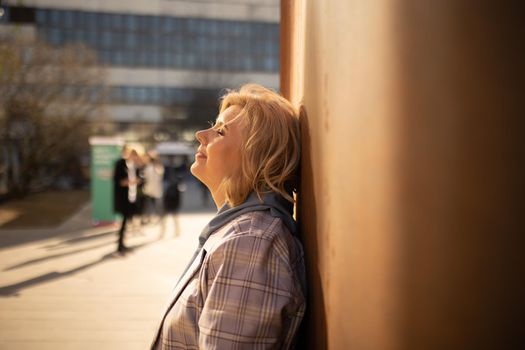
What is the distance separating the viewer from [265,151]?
1724 mm

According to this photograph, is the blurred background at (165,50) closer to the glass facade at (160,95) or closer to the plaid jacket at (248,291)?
the glass facade at (160,95)

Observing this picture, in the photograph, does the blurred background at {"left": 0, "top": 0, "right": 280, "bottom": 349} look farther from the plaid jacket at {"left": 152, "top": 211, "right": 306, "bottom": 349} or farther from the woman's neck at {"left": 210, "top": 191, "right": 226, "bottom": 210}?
the plaid jacket at {"left": 152, "top": 211, "right": 306, "bottom": 349}

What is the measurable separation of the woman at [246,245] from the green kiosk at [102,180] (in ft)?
36.2

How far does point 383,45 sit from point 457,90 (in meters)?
0.19

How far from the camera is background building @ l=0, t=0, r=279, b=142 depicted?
41.8m

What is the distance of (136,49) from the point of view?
4297 centimetres

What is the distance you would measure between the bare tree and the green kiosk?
236 inches

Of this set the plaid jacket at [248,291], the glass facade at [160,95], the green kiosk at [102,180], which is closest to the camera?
the plaid jacket at [248,291]

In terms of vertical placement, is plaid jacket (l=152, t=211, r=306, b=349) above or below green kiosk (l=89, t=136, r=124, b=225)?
above

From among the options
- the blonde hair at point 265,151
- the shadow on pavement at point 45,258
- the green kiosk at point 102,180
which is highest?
the blonde hair at point 265,151

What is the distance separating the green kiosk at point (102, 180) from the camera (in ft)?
40.5

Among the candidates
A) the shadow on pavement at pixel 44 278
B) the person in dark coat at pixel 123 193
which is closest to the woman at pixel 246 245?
the shadow on pavement at pixel 44 278

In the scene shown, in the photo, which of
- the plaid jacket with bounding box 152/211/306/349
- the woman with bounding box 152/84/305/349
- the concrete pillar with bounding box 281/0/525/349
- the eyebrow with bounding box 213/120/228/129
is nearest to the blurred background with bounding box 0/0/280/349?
the eyebrow with bounding box 213/120/228/129

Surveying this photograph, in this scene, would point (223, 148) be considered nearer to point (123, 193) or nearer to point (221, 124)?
point (221, 124)
